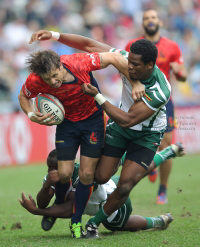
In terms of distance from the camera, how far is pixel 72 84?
5191mm

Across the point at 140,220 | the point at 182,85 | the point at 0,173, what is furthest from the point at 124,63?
the point at 182,85

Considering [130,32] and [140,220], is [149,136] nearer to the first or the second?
[140,220]

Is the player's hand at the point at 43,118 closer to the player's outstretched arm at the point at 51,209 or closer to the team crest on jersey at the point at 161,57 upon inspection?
the player's outstretched arm at the point at 51,209

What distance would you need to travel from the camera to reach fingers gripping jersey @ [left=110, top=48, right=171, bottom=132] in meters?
5.07

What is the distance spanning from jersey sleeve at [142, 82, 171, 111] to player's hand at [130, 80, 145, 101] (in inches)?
2.0

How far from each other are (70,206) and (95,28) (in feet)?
36.4

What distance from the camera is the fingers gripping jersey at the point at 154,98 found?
507 centimetres

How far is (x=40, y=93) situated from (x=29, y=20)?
9.59 m

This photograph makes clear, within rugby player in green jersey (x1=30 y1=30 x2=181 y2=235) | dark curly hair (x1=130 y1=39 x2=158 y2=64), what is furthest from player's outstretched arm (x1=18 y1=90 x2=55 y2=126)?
dark curly hair (x1=130 y1=39 x2=158 y2=64)

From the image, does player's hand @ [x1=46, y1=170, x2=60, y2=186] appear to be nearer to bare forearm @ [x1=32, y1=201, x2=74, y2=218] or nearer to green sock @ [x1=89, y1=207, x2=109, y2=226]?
bare forearm @ [x1=32, y1=201, x2=74, y2=218]

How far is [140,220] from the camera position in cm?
529

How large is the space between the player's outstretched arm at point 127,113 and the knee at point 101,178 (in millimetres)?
632

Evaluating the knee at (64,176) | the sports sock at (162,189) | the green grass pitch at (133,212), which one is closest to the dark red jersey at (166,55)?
the sports sock at (162,189)

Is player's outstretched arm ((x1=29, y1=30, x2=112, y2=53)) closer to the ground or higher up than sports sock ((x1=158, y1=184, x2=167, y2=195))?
higher up
